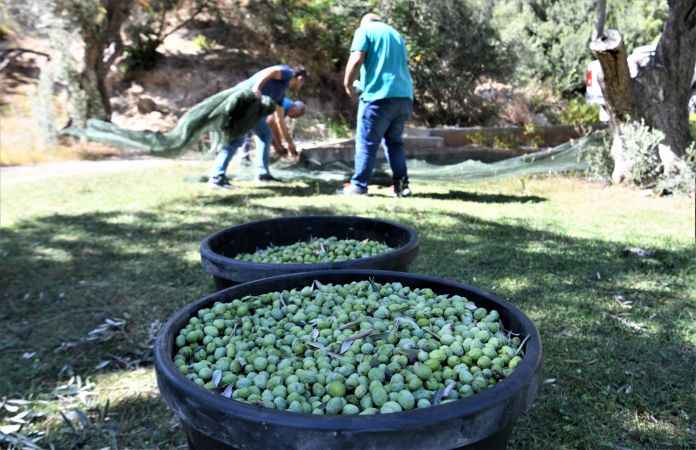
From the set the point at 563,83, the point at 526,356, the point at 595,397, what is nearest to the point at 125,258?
the point at 595,397

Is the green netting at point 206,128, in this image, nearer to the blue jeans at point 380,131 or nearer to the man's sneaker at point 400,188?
the blue jeans at point 380,131

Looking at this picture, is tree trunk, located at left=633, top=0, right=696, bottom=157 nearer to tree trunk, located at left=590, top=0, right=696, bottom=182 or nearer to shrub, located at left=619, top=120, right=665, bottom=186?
tree trunk, located at left=590, top=0, right=696, bottom=182

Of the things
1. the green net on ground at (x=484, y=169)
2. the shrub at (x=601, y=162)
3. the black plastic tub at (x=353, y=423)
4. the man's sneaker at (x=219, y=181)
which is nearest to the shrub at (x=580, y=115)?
the green net on ground at (x=484, y=169)

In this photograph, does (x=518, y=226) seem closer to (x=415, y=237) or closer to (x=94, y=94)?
(x=415, y=237)

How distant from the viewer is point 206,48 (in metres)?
14.3

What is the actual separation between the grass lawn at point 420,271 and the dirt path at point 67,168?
1.04 meters

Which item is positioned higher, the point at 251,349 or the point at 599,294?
the point at 251,349

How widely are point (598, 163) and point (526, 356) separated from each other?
6.25 metres

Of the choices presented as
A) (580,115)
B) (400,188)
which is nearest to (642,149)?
(400,188)

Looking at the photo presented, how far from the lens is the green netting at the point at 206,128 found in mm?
5887

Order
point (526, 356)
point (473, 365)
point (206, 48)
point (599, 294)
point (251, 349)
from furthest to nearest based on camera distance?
1. point (206, 48)
2. point (599, 294)
3. point (251, 349)
4. point (473, 365)
5. point (526, 356)

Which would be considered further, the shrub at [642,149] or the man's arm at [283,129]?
the man's arm at [283,129]

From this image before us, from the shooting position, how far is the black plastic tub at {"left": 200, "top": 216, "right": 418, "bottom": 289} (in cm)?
221

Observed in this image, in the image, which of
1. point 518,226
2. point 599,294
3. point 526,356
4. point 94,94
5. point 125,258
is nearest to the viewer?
point 526,356
